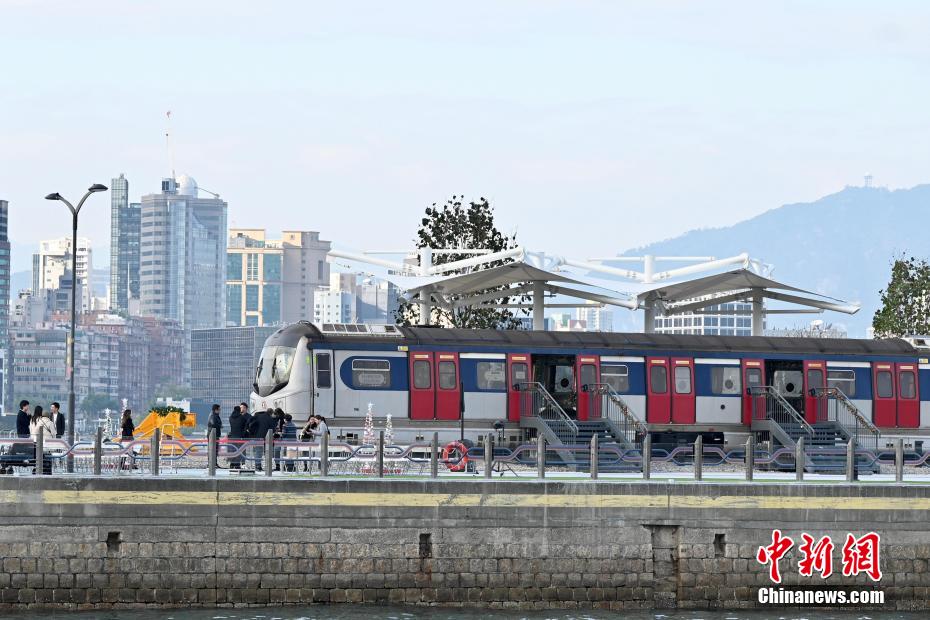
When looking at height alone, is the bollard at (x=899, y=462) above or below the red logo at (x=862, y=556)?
above

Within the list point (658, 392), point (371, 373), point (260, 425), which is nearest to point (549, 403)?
point (658, 392)

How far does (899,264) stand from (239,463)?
4161 cm

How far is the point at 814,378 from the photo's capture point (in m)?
46.9

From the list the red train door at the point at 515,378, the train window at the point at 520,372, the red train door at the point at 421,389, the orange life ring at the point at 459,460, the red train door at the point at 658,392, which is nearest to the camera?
the orange life ring at the point at 459,460

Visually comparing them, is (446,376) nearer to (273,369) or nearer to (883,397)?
(273,369)

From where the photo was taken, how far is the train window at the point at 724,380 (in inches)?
1823

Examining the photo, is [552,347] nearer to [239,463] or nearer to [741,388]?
[741,388]

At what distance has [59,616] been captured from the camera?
28.8 metres

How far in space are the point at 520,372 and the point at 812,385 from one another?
837cm

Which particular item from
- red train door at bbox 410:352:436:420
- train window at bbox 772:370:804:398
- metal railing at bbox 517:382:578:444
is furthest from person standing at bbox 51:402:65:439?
train window at bbox 772:370:804:398

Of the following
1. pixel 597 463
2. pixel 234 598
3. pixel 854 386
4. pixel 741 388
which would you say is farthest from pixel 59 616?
pixel 854 386

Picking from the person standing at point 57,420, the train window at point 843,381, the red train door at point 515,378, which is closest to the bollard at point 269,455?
the person standing at point 57,420

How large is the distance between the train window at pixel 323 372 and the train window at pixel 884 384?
15.6 meters

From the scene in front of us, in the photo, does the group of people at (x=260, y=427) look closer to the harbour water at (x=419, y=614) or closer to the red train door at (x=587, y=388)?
Answer: the harbour water at (x=419, y=614)
